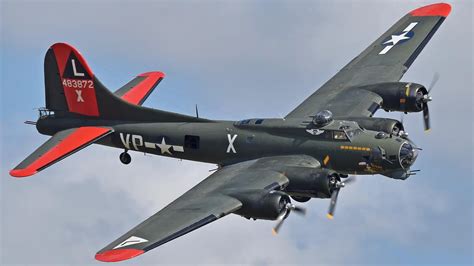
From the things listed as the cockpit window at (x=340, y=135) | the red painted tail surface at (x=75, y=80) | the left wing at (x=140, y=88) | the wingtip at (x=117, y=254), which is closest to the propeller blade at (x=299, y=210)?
the cockpit window at (x=340, y=135)

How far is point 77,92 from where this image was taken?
5231 cm

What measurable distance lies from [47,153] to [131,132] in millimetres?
4429

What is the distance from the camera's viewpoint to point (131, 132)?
51125 mm

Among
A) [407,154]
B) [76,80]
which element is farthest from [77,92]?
[407,154]

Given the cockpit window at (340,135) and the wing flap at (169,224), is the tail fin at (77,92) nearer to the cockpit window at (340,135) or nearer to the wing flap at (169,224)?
the wing flap at (169,224)

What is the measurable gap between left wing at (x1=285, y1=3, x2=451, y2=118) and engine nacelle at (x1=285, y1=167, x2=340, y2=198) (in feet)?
23.2

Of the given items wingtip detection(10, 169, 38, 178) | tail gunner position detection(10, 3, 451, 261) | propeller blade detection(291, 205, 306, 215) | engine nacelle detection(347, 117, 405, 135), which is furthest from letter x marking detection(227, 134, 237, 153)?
wingtip detection(10, 169, 38, 178)

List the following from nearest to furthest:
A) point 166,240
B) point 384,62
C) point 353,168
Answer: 1. point 166,240
2. point 353,168
3. point 384,62

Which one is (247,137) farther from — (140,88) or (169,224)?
(140,88)

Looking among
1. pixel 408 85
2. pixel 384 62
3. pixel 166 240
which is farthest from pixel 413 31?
pixel 166 240

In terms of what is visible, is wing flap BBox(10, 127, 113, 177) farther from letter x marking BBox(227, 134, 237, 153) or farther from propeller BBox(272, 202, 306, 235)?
propeller BBox(272, 202, 306, 235)

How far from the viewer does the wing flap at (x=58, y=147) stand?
47.1 meters

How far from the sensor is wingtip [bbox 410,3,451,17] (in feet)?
196

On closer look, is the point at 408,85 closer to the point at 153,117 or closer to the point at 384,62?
the point at 384,62
